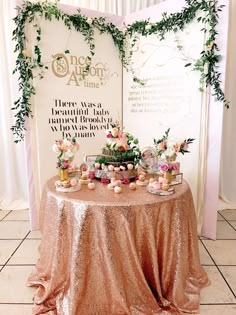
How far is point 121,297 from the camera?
4.97 ft

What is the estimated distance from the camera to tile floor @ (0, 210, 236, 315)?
67.3 inches

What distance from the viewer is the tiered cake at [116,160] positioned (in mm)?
1897

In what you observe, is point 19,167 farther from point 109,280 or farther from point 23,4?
point 109,280

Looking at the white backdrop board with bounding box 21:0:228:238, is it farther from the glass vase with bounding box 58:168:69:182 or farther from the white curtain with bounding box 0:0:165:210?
the glass vase with bounding box 58:168:69:182

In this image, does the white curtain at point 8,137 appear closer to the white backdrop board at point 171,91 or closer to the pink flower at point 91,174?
the white backdrop board at point 171,91

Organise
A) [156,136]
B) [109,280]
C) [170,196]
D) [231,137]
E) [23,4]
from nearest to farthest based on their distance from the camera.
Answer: [109,280], [170,196], [23,4], [156,136], [231,137]

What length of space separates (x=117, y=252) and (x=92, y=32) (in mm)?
2199

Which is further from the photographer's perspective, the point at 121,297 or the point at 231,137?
the point at 231,137

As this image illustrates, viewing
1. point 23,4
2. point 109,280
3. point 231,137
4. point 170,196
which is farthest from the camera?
point 231,137

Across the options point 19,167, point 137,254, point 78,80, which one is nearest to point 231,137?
point 78,80

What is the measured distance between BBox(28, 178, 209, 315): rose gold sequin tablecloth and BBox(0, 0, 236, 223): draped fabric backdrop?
1.73 meters

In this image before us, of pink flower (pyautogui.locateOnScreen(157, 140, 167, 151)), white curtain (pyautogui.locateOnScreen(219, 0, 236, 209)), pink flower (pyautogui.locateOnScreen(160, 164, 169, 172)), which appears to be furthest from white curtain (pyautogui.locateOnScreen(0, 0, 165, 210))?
pink flower (pyautogui.locateOnScreen(160, 164, 169, 172))

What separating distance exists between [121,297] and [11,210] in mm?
2204

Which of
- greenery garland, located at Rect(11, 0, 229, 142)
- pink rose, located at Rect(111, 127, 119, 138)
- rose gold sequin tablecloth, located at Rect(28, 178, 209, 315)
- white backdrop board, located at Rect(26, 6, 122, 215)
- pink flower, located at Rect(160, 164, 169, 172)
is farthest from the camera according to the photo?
white backdrop board, located at Rect(26, 6, 122, 215)
